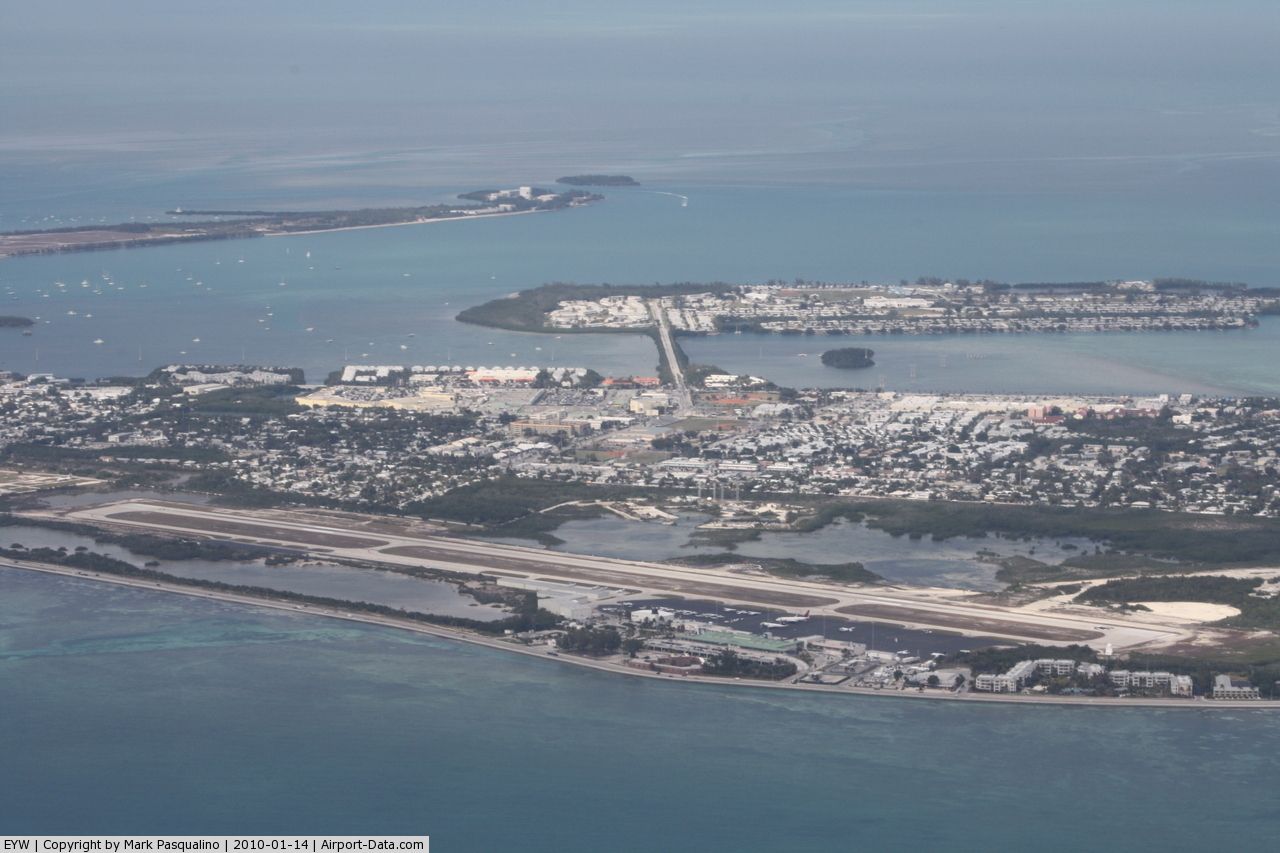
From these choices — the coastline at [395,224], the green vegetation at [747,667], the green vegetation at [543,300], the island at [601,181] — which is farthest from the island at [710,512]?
the island at [601,181]

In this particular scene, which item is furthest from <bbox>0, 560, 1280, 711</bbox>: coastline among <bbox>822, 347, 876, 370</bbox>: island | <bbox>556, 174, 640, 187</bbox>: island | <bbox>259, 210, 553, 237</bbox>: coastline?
<bbox>556, 174, 640, 187</bbox>: island

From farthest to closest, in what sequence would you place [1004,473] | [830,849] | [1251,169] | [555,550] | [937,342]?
1. [1251,169]
2. [937,342]
3. [1004,473]
4. [555,550]
5. [830,849]

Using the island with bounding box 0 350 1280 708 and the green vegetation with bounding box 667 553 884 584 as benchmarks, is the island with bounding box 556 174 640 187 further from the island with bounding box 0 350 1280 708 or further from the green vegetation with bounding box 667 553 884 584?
the green vegetation with bounding box 667 553 884 584

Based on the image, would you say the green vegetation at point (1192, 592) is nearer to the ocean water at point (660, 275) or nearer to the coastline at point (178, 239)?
the ocean water at point (660, 275)

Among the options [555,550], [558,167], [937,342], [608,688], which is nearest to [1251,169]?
[558,167]

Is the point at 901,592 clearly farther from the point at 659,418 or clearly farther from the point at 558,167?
the point at 558,167

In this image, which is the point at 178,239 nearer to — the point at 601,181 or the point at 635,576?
the point at 601,181
